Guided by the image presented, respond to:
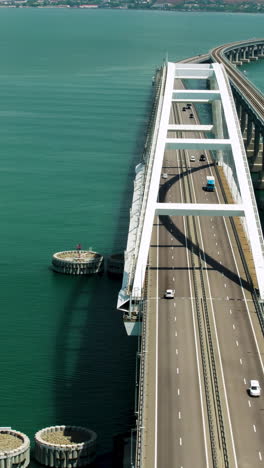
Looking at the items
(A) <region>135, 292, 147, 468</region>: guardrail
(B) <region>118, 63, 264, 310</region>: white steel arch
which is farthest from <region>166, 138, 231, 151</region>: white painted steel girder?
(A) <region>135, 292, 147, 468</region>: guardrail

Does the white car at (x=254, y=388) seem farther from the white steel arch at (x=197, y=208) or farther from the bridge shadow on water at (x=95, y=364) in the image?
the white steel arch at (x=197, y=208)

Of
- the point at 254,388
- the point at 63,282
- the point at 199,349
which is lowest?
the point at 254,388

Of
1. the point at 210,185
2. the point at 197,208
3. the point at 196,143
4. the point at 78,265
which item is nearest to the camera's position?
the point at 197,208

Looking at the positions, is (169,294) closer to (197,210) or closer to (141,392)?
(197,210)

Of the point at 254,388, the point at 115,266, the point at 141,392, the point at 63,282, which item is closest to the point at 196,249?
the point at 115,266

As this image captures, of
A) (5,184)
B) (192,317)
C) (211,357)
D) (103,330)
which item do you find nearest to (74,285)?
(103,330)

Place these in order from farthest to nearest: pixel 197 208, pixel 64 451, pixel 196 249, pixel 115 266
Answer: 1. pixel 115 266
2. pixel 196 249
3. pixel 197 208
4. pixel 64 451
